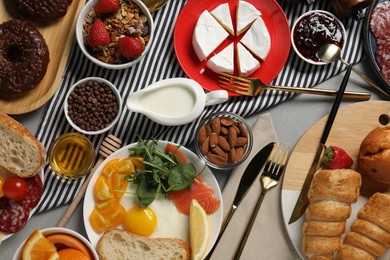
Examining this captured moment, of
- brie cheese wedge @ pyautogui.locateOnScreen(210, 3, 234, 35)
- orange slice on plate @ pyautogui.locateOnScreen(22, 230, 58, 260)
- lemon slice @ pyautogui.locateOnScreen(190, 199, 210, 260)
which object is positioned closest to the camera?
orange slice on plate @ pyautogui.locateOnScreen(22, 230, 58, 260)

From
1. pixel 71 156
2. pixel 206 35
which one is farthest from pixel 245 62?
pixel 71 156

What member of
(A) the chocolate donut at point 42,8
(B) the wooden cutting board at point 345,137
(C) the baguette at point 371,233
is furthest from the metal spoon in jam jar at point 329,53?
(A) the chocolate donut at point 42,8

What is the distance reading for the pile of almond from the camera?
2230 mm

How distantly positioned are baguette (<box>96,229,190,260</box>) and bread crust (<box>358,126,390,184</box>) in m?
0.77

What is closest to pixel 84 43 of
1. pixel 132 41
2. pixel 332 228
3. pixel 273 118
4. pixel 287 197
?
pixel 132 41

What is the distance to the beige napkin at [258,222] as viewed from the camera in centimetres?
230

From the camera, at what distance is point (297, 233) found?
2.28m

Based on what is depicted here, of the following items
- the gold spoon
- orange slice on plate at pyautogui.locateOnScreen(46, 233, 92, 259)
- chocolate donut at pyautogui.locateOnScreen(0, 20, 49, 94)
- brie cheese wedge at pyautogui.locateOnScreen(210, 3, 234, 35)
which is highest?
brie cheese wedge at pyautogui.locateOnScreen(210, 3, 234, 35)

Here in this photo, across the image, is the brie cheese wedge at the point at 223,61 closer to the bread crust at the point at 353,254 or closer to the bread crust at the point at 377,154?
the bread crust at the point at 377,154

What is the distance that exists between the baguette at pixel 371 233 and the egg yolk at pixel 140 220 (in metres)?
0.73

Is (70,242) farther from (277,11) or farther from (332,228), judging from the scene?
(277,11)

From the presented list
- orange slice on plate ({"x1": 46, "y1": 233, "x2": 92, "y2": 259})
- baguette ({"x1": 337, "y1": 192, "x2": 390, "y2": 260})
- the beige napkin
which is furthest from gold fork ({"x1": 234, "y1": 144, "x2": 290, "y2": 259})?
orange slice on plate ({"x1": 46, "y1": 233, "x2": 92, "y2": 259})

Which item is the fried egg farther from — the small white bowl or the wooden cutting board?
the wooden cutting board

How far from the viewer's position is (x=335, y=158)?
225 centimetres
